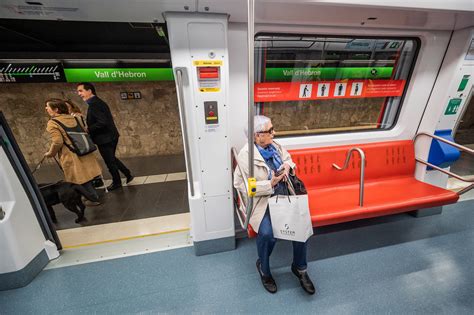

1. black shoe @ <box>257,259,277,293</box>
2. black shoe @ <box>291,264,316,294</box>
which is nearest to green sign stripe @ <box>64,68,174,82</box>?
black shoe @ <box>257,259,277,293</box>

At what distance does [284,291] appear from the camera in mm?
1734

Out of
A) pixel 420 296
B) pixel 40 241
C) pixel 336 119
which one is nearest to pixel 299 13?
pixel 336 119

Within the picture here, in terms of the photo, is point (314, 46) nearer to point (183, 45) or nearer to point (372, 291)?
point (183, 45)

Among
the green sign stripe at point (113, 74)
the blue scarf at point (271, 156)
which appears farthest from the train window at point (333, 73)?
the green sign stripe at point (113, 74)

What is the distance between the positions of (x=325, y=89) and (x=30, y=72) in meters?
5.92

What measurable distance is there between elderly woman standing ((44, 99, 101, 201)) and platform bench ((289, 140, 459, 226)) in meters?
2.84

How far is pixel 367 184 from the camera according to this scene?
8.07 ft

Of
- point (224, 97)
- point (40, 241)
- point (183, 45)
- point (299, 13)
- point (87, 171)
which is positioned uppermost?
point (299, 13)

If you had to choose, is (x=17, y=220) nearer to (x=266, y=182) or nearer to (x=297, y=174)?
(x=266, y=182)

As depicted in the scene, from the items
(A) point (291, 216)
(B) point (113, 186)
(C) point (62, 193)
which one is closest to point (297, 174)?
(A) point (291, 216)

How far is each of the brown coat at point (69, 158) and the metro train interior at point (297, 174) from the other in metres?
0.60

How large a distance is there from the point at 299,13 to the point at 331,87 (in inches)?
38.3

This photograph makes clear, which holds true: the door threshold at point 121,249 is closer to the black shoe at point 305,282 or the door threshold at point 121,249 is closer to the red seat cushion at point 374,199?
the black shoe at point 305,282

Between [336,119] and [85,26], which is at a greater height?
[85,26]
